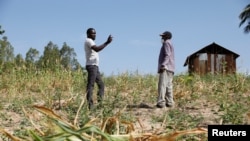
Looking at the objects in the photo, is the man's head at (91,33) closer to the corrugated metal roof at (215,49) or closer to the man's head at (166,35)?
the man's head at (166,35)

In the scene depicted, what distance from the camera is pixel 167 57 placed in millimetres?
6672

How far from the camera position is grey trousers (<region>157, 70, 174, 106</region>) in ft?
21.5

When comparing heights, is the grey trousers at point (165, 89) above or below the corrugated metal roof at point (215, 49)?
below

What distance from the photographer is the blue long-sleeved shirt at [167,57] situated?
262 inches

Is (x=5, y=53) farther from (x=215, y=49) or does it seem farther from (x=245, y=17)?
(x=245, y=17)

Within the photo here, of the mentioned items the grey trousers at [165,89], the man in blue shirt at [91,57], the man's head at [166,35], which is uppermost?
the man's head at [166,35]

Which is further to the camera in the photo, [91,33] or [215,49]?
[215,49]

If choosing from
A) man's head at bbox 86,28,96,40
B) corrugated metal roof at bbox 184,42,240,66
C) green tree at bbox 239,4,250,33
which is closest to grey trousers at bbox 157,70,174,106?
man's head at bbox 86,28,96,40

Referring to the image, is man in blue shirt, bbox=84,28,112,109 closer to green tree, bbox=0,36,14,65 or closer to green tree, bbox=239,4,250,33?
green tree, bbox=0,36,14,65

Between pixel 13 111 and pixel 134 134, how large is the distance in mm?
5536

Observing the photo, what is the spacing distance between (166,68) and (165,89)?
333 mm

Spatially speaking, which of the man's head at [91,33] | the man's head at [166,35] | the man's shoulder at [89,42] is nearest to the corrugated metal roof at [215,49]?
the man's head at [166,35]

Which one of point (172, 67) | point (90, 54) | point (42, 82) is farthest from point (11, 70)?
point (172, 67)

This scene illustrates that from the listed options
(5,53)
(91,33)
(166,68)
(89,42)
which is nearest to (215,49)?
(5,53)
